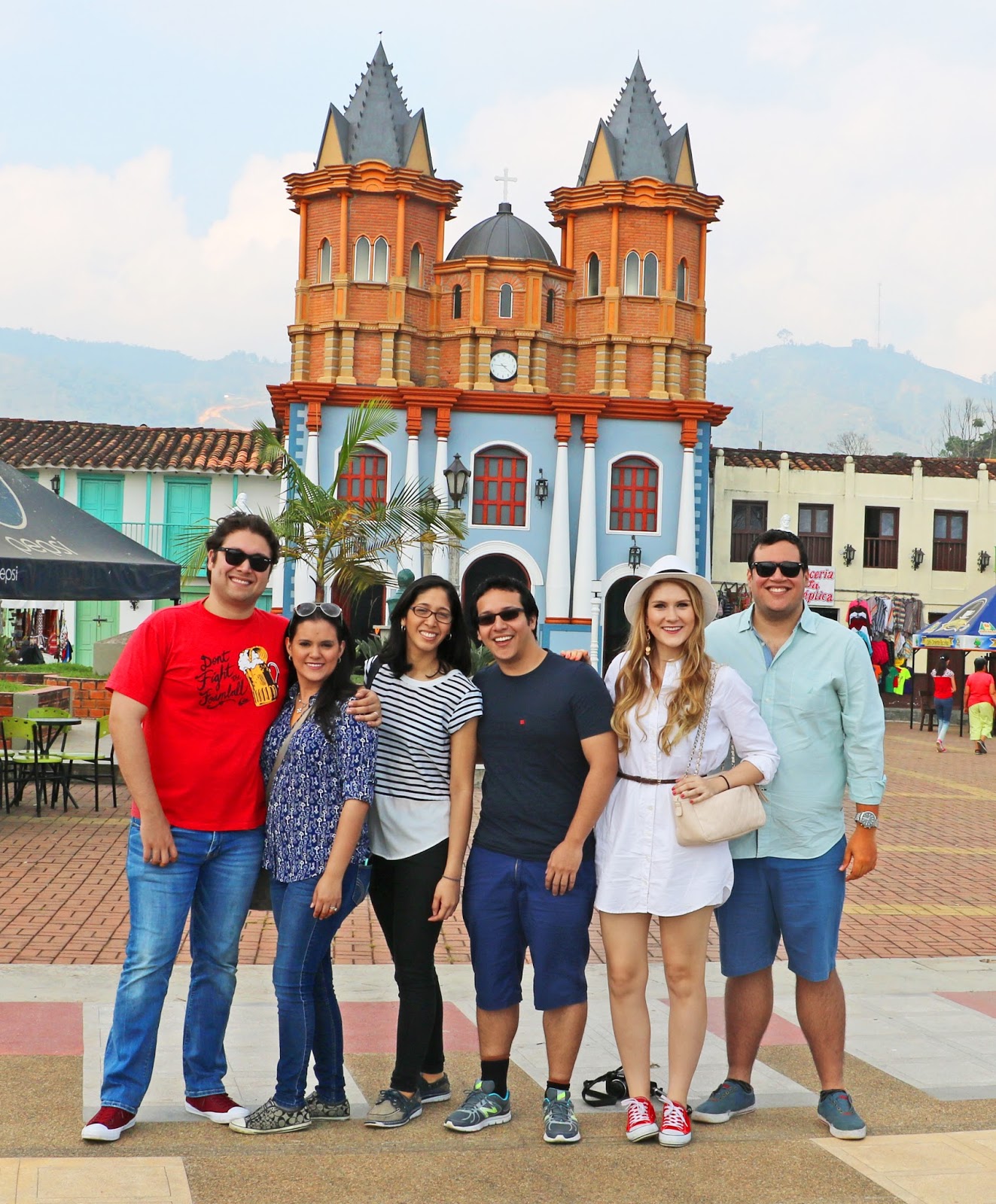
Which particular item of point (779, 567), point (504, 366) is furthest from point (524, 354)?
point (779, 567)

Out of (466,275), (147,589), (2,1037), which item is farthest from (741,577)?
(2,1037)

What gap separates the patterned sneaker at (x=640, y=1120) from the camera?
460 cm

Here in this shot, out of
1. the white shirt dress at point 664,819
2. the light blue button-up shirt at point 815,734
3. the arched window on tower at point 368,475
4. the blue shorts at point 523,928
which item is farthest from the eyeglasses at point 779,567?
the arched window on tower at point 368,475

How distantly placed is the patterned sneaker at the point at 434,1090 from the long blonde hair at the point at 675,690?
1389 millimetres

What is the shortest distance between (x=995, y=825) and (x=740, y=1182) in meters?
11.0

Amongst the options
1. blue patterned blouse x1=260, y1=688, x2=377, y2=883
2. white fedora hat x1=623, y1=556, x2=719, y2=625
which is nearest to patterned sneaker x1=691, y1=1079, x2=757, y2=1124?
blue patterned blouse x1=260, y1=688, x2=377, y2=883

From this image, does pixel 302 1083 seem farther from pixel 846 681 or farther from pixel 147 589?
pixel 147 589

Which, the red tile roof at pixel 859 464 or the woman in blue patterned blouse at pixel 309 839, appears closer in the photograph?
the woman in blue patterned blouse at pixel 309 839

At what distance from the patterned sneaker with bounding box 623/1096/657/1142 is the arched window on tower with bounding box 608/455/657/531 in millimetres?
31372

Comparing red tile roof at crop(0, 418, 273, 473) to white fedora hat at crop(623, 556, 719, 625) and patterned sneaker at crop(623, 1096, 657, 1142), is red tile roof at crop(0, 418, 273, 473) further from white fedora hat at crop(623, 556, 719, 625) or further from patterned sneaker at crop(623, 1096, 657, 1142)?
patterned sneaker at crop(623, 1096, 657, 1142)

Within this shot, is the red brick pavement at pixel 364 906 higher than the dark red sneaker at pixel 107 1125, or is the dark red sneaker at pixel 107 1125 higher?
the dark red sneaker at pixel 107 1125

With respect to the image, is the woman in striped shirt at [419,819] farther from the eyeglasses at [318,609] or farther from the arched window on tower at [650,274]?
the arched window on tower at [650,274]

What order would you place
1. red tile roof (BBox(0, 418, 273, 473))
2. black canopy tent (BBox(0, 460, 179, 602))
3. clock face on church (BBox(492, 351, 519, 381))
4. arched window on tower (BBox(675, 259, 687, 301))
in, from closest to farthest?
1. black canopy tent (BBox(0, 460, 179, 602))
2. clock face on church (BBox(492, 351, 519, 381))
3. arched window on tower (BBox(675, 259, 687, 301))
4. red tile roof (BBox(0, 418, 273, 473))

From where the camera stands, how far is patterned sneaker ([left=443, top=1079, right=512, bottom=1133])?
4.68m
